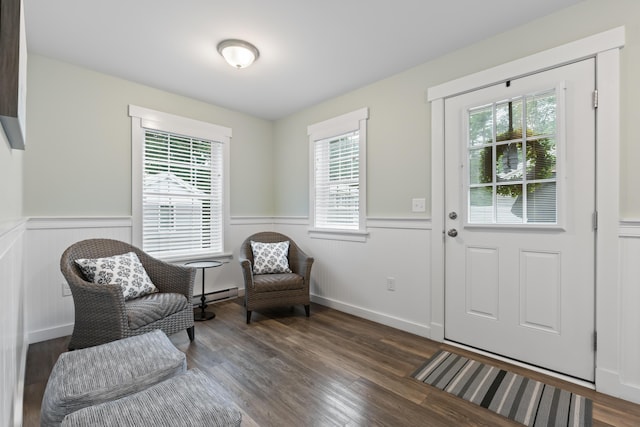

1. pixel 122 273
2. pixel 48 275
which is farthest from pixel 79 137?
pixel 122 273

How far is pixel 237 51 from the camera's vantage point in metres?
2.39

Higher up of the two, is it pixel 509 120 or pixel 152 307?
pixel 509 120

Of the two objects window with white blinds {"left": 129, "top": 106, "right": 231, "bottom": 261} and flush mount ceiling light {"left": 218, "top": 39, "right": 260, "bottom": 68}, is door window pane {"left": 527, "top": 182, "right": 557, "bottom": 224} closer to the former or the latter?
flush mount ceiling light {"left": 218, "top": 39, "right": 260, "bottom": 68}

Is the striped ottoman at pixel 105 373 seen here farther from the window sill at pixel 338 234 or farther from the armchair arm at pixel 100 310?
the window sill at pixel 338 234

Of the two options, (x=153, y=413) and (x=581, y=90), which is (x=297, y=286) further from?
(x=581, y=90)

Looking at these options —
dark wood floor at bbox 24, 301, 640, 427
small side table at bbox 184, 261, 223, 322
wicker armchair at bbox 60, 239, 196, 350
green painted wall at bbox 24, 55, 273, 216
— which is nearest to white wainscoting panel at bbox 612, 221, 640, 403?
dark wood floor at bbox 24, 301, 640, 427

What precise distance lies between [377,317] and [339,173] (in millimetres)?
1664

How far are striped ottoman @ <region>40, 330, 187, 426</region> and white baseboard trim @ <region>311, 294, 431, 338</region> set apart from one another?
6.69 ft

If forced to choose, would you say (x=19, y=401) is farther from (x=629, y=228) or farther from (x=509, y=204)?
(x=629, y=228)

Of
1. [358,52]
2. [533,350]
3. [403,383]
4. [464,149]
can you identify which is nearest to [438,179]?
[464,149]

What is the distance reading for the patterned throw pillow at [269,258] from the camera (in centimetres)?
333

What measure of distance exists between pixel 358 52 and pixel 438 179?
51.3 inches

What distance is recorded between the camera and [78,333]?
2166 mm

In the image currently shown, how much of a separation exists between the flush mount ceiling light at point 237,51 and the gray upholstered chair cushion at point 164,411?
234cm
